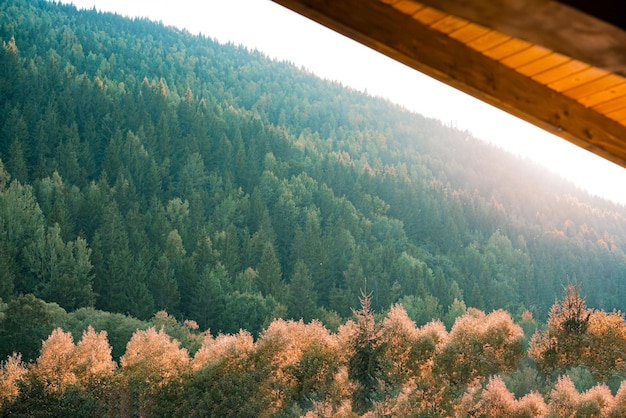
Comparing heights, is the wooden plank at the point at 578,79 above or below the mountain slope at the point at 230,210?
above

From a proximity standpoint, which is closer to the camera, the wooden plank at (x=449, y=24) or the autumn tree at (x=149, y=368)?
the wooden plank at (x=449, y=24)

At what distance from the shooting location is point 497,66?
84.8 inches

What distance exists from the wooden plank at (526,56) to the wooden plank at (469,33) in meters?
0.15

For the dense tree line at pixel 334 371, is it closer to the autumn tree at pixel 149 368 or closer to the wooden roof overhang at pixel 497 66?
the autumn tree at pixel 149 368

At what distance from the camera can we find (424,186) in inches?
5330

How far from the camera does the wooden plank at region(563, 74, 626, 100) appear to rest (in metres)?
2.03

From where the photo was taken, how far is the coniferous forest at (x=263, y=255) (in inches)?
1578

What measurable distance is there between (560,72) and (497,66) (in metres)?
0.21

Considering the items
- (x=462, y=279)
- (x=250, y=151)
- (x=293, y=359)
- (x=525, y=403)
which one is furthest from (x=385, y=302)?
(x=525, y=403)

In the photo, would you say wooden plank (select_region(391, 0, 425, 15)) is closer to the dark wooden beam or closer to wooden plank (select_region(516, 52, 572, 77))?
wooden plank (select_region(516, 52, 572, 77))

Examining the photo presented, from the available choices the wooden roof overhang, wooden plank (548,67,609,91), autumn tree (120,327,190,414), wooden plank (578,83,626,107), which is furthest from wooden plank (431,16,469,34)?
autumn tree (120,327,190,414)

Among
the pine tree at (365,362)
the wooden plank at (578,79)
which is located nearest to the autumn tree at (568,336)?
the pine tree at (365,362)

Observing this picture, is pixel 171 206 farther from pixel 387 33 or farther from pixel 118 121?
pixel 387 33

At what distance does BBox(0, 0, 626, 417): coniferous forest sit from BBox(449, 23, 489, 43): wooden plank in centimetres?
3535
